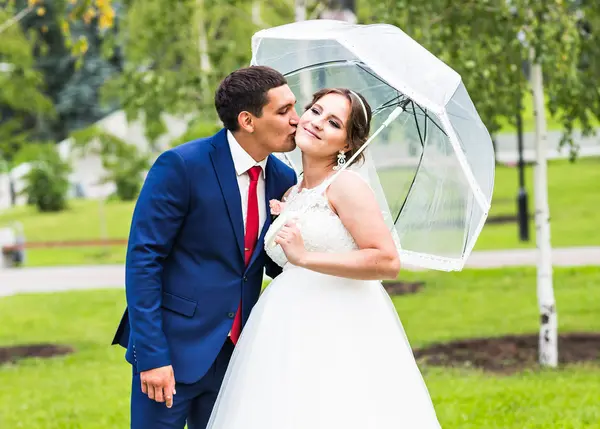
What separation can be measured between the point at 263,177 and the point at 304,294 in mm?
525

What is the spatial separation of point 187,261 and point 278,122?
2.13 ft

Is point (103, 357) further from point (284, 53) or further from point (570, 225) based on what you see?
point (570, 225)

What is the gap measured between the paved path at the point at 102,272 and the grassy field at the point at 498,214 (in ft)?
4.52

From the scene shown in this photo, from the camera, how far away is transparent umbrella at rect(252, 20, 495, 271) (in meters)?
4.27

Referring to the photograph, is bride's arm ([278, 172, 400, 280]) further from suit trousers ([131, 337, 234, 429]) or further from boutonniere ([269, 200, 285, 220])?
suit trousers ([131, 337, 234, 429])

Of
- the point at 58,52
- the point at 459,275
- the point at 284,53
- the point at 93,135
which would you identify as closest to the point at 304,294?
the point at 284,53

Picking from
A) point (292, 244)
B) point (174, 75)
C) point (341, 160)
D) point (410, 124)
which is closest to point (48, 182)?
point (174, 75)

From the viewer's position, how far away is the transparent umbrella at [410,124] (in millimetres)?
4270

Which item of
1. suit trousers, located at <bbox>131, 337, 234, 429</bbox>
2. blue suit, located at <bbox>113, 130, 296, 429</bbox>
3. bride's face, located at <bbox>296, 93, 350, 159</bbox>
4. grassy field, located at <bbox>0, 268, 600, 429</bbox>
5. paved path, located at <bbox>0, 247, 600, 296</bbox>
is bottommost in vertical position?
paved path, located at <bbox>0, 247, 600, 296</bbox>

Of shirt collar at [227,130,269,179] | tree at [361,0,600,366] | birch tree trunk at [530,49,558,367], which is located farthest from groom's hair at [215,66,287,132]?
birch tree trunk at [530,49,558,367]

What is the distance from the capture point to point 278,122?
4.11 metres

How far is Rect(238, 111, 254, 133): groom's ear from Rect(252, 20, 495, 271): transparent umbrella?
0.47 meters

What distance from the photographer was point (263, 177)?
436 centimetres

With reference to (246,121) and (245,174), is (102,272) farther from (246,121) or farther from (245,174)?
(246,121)
